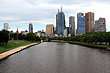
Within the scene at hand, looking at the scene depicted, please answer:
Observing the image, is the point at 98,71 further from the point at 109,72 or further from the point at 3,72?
the point at 3,72

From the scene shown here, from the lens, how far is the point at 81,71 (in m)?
29.5

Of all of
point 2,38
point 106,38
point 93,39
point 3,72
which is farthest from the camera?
point 93,39

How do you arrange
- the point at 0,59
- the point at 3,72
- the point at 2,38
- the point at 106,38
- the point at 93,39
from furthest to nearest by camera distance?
1. the point at 93,39
2. the point at 106,38
3. the point at 2,38
4. the point at 0,59
5. the point at 3,72

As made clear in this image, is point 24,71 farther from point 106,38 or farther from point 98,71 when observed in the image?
point 106,38

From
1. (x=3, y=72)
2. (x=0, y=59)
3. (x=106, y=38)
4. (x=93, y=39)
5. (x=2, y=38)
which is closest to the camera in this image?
(x=3, y=72)

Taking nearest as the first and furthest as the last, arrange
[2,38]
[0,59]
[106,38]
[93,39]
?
[0,59] < [2,38] < [106,38] < [93,39]

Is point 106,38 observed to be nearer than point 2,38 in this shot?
No

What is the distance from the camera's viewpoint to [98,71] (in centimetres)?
2983

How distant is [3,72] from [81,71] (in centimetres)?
1609

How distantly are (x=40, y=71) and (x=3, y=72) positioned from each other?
24.6 ft

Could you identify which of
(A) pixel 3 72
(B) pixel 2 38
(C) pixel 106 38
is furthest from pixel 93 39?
(A) pixel 3 72

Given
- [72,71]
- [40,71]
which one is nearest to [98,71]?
[72,71]

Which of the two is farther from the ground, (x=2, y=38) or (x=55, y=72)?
(x=2, y=38)

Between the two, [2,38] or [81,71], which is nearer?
[81,71]
